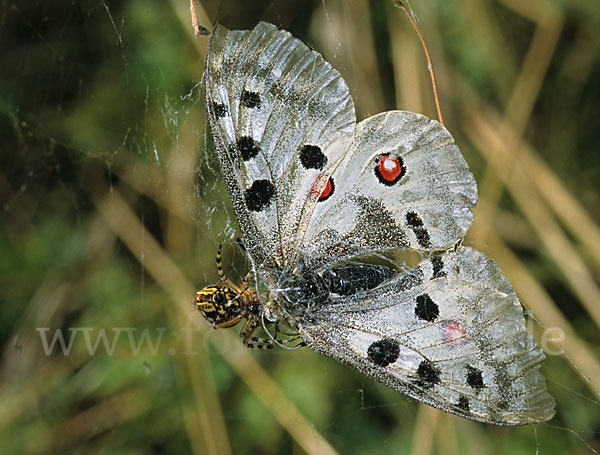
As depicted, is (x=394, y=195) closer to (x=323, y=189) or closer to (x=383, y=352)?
(x=323, y=189)

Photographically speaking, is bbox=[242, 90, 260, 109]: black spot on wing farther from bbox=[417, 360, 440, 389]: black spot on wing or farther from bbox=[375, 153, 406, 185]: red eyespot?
bbox=[417, 360, 440, 389]: black spot on wing

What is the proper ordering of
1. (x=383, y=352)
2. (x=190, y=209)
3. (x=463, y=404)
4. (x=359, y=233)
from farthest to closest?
(x=190, y=209), (x=359, y=233), (x=383, y=352), (x=463, y=404)

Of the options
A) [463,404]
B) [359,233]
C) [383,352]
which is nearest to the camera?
[463,404]

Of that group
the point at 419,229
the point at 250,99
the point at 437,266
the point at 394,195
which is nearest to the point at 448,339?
the point at 437,266

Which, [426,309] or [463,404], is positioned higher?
[426,309]

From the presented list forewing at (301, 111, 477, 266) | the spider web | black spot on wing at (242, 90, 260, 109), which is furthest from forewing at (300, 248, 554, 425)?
the spider web

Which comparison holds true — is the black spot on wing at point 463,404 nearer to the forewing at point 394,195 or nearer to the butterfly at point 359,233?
the butterfly at point 359,233

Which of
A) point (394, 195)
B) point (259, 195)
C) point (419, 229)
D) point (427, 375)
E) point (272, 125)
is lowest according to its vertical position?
point (427, 375)
